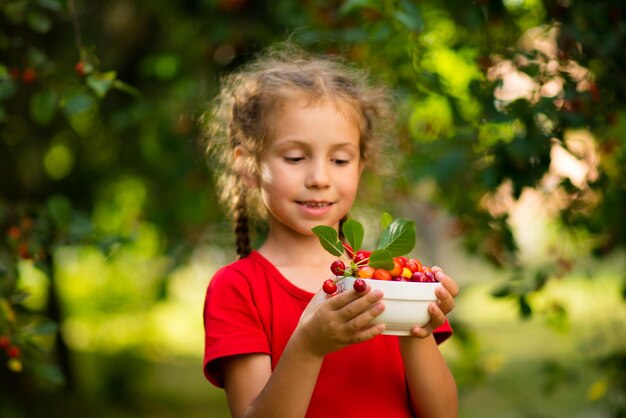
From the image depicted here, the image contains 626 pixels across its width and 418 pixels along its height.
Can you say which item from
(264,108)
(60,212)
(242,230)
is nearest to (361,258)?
(264,108)

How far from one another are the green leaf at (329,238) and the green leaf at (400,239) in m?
0.08

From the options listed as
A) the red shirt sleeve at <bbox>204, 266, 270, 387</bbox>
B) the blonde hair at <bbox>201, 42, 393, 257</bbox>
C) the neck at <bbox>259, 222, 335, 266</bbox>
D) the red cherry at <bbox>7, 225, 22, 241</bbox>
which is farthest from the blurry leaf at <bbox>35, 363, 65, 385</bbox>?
the neck at <bbox>259, 222, 335, 266</bbox>

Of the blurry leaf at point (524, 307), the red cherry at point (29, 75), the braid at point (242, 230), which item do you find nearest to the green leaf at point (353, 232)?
the braid at point (242, 230)

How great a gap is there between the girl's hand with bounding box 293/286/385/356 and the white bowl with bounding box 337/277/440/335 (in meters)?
0.02

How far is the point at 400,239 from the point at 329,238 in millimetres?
130

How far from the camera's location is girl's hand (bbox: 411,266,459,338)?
1735mm

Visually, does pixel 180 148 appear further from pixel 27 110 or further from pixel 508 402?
pixel 508 402

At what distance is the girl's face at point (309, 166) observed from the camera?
6.58 feet

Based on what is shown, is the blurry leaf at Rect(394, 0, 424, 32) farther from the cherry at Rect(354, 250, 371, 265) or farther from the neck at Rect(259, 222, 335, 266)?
the cherry at Rect(354, 250, 371, 265)

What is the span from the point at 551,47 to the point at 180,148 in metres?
1.81

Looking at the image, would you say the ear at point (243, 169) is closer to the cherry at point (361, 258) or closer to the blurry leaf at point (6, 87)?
the cherry at point (361, 258)

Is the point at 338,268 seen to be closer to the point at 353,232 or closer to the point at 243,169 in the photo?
the point at 353,232

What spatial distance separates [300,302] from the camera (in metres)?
2.02

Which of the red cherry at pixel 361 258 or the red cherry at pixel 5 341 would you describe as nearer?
the red cherry at pixel 361 258
